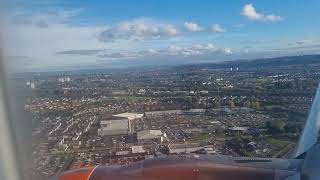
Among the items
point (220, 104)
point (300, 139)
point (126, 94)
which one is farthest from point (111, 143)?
point (300, 139)

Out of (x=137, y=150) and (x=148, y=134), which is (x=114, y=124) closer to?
(x=148, y=134)

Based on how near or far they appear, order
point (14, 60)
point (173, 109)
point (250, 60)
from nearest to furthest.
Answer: point (14, 60)
point (173, 109)
point (250, 60)

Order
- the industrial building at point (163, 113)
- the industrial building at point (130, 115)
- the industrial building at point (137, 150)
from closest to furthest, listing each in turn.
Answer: the industrial building at point (137, 150) → the industrial building at point (130, 115) → the industrial building at point (163, 113)

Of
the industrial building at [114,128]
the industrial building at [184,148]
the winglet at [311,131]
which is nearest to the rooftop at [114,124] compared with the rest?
the industrial building at [114,128]

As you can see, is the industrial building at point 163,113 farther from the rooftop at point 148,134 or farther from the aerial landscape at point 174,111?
the rooftop at point 148,134

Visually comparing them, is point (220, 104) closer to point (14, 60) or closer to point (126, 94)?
point (126, 94)
